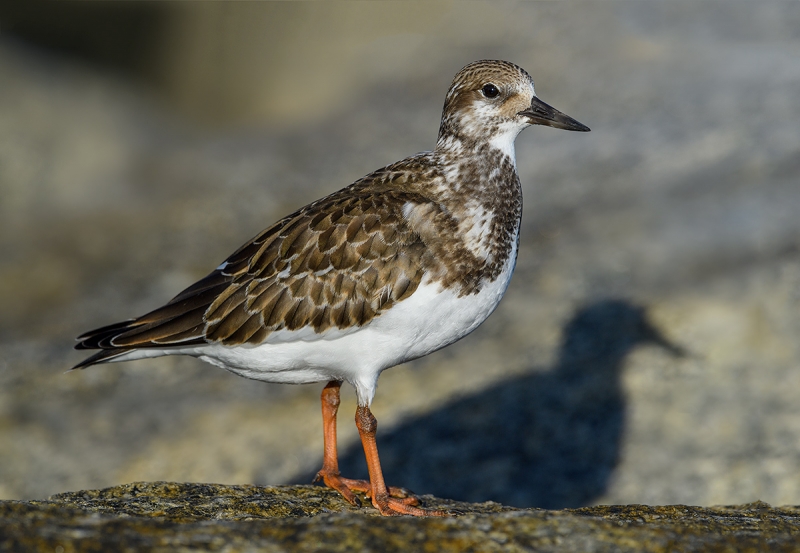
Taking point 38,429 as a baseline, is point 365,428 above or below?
below

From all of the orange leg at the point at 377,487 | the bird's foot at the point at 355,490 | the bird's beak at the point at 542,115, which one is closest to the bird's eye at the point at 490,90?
the bird's beak at the point at 542,115

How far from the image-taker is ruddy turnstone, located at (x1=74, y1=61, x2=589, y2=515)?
7.57 meters

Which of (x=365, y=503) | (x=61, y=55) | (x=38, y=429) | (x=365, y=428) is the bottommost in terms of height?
(x=365, y=503)

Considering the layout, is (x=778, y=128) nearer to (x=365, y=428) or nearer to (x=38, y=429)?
(x=365, y=428)

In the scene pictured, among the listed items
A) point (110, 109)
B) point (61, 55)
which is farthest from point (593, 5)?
point (61, 55)

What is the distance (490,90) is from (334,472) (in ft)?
12.4

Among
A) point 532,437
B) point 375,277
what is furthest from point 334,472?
point 532,437

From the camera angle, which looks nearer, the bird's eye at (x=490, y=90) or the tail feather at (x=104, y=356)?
the bird's eye at (x=490, y=90)

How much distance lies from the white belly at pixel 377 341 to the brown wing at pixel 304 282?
10 cm

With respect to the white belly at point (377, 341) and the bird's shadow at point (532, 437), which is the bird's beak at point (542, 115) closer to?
the white belly at point (377, 341)

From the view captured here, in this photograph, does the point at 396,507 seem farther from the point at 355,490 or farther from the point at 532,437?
the point at 532,437

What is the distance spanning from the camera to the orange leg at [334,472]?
26.0ft

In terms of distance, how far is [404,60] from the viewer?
25.2 m

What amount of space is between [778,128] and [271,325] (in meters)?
11.6
